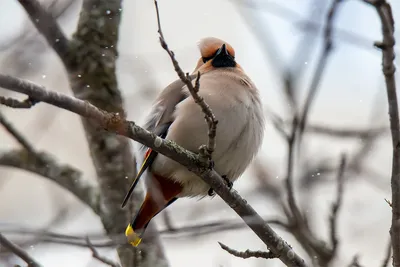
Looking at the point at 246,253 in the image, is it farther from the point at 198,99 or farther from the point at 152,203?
the point at 152,203

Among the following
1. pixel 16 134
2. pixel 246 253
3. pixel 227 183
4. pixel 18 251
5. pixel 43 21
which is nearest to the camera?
pixel 18 251

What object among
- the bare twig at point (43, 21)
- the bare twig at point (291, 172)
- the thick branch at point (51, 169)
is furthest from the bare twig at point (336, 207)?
the thick branch at point (51, 169)

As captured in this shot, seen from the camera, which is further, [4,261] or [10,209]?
[10,209]

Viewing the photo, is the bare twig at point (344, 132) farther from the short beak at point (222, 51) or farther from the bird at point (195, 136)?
the short beak at point (222, 51)

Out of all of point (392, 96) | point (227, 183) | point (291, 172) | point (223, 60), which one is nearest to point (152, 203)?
point (227, 183)

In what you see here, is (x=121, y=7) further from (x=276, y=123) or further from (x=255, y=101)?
(x=276, y=123)

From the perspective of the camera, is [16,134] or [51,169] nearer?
[16,134]

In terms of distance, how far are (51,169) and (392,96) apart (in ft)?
9.89

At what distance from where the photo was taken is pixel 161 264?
4.04 meters

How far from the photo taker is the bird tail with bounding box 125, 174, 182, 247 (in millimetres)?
3871

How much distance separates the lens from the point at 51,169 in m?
4.62

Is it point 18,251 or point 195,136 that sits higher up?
point 18,251

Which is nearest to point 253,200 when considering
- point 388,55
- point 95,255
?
point 95,255

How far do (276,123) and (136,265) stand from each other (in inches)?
66.8
